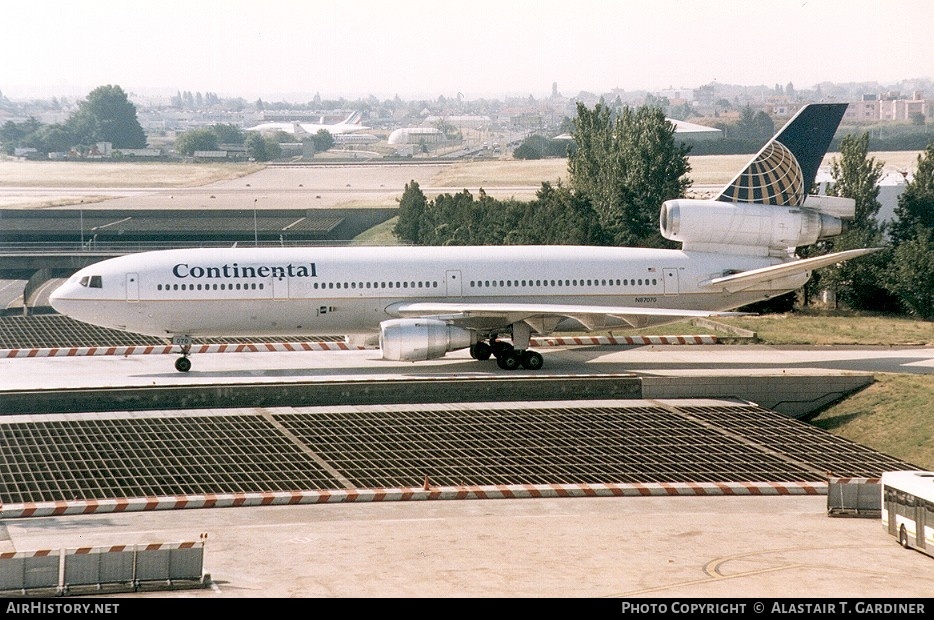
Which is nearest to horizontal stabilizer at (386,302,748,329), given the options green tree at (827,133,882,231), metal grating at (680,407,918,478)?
metal grating at (680,407,918,478)

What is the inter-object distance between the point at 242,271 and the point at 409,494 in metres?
15.8

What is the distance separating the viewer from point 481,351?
A: 164 ft

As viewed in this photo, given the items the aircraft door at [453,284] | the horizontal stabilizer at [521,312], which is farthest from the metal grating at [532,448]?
the aircraft door at [453,284]

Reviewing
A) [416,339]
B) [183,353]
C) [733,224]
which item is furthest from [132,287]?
[733,224]

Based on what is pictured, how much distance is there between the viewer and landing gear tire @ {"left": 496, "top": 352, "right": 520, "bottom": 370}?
48.5 meters

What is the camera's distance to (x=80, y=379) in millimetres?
45875

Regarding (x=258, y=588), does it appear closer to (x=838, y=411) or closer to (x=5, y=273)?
(x=838, y=411)

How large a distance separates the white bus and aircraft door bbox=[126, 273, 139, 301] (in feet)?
90.5

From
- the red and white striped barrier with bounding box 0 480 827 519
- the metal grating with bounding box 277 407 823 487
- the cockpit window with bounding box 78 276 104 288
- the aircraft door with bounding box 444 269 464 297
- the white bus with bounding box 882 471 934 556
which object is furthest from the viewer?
the aircraft door with bounding box 444 269 464 297

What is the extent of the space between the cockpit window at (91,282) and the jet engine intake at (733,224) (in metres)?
22.0

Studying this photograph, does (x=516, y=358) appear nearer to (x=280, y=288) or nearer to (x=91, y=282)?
(x=280, y=288)

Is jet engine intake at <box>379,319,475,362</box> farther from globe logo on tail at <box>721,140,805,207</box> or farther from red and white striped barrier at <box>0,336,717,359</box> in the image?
globe logo on tail at <box>721,140,805,207</box>

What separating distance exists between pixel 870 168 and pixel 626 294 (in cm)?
3666

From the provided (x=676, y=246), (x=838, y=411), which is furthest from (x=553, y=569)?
(x=676, y=246)
